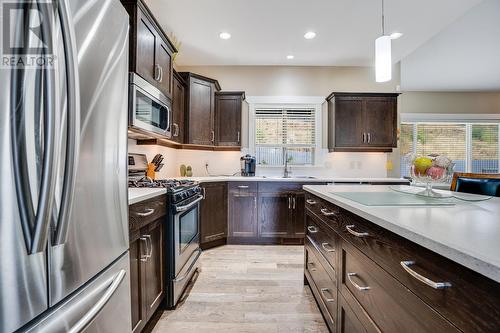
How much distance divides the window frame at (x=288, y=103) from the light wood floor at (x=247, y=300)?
5.96ft

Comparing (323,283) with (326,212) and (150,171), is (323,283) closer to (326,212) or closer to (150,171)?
(326,212)

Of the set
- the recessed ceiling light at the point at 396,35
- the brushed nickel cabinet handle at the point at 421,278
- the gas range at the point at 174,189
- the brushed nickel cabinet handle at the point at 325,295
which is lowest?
the brushed nickel cabinet handle at the point at 325,295

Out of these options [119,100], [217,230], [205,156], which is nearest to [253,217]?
[217,230]

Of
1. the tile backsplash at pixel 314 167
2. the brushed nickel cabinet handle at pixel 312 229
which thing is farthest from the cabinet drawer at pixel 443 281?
the tile backsplash at pixel 314 167

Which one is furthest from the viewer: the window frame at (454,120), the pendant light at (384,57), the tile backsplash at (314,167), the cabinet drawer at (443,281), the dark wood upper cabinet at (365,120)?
the window frame at (454,120)

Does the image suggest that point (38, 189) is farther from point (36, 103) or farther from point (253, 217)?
point (253, 217)

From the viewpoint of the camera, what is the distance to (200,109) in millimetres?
3516

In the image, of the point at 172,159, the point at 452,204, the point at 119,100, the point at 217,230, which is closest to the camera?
the point at 119,100

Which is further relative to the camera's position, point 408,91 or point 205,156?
point 408,91

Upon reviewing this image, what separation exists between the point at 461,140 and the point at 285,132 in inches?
197

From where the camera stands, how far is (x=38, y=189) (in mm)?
601

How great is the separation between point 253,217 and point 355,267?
2.29 meters

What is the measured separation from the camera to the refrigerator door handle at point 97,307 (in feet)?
2.49

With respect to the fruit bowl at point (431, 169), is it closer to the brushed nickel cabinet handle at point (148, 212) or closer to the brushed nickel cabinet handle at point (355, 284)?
the brushed nickel cabinet handle at point (355, 284)
